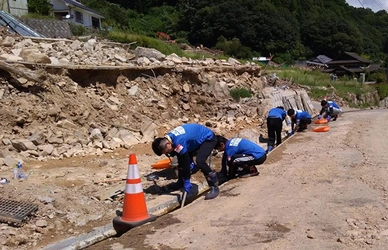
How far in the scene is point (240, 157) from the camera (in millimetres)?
7043

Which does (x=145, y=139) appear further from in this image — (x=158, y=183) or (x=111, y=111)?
(x=158, y=183)

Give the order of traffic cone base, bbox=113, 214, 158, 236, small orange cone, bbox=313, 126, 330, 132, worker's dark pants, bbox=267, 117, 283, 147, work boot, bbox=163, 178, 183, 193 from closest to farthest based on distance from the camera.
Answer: traffic cone base, bbox=113, 214, 158, 236 < work boot, bbox=163, 178, 183, 193 < worker's dark pants, bbox=267, 117, 283, 147 < small orange cone, bbox=313, 126, 330, 132

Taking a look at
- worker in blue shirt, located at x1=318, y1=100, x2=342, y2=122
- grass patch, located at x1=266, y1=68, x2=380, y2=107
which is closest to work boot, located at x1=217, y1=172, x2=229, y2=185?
worker in blue shirt, located at x1=318, y1=100, x2=342, y2=122

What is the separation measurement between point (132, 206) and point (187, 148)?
4.48 feet

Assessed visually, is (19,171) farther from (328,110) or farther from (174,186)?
(328,110)

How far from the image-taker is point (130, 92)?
11.3 m

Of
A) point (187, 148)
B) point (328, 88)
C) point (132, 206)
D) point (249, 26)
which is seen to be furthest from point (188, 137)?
point (249, 26)

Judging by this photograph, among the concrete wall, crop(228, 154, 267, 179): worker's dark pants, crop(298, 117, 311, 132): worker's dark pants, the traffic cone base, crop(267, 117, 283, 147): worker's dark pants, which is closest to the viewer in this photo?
the traffic cone base

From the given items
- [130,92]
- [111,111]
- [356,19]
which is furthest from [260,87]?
[356,19]

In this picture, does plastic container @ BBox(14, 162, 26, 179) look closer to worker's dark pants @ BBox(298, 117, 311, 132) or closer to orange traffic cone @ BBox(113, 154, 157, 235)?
orange traffic cone @ BBox(113, 154, 157, 235)

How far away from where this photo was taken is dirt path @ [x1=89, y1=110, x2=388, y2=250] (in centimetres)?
433

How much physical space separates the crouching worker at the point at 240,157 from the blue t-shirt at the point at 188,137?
2.12 ft

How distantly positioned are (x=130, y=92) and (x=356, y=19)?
6985 cm

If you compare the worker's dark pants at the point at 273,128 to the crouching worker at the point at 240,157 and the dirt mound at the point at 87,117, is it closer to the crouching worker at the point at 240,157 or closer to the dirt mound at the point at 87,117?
the dirt mound at the point at 87,117
